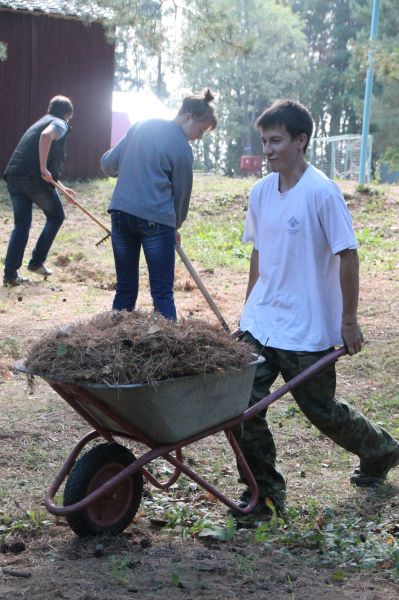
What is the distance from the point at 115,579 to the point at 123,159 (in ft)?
12.0

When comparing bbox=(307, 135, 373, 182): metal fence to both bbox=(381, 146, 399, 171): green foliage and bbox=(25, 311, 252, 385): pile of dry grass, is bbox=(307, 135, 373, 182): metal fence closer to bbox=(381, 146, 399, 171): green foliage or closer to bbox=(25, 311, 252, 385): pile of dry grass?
bbox=(381, 146, 399, 171): green foliage

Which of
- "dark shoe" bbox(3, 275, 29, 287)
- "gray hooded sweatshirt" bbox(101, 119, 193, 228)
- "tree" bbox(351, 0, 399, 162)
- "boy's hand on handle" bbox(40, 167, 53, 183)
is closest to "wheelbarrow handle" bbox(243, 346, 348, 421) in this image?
"gray hooded sweatshirt" bbox(101, 119, 193, 228)

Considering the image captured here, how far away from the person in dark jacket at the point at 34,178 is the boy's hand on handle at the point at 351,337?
5.91m

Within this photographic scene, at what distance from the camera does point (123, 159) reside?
6.53 meters

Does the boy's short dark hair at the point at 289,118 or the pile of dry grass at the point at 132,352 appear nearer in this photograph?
the pile of dry grass at the point at 132,352

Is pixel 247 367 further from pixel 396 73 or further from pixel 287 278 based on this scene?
pixel 396 73

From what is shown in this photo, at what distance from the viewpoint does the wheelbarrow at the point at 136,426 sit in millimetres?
3586

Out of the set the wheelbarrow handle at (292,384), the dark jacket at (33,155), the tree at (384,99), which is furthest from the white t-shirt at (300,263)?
the tree at (384,99)

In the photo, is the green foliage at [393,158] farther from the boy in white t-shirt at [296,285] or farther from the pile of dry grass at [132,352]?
the pile of dry grass at [132,352]

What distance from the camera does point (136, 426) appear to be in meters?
3.70

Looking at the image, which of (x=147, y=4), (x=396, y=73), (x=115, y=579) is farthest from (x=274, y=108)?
(x=396, y=73)

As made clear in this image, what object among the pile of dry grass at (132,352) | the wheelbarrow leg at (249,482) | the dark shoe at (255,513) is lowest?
the dark shoe at (255,513)

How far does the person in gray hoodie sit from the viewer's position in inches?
251

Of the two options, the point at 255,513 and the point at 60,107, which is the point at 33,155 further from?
the point at 255,513
